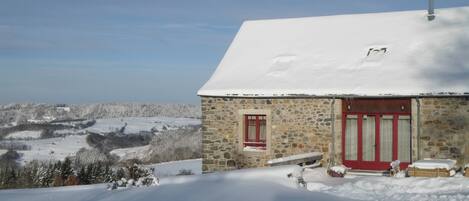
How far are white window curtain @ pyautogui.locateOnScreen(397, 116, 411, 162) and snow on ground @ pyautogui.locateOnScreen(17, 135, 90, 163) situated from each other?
42483mm

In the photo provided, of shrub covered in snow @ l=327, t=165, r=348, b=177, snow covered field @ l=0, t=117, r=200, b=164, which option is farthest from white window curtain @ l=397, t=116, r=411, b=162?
snow covered field @ l=0, t=117, r=200, b=164

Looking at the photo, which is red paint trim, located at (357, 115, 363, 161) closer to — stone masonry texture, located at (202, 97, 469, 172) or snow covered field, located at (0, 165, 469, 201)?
stone masonry texture, located at (202, 97, 469, 172)

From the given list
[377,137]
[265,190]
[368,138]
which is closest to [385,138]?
[377,137]

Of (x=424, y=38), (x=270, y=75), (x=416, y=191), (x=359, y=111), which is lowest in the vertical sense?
(x=416, y=191)

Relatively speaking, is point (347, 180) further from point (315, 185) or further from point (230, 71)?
point (230, 71)

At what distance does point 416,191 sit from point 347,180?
202 cm

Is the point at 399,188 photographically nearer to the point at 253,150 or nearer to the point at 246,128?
the point at 253,150

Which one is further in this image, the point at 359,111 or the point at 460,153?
the point at 359,111

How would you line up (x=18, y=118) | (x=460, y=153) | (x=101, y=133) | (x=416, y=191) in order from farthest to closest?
(x=18, y=118) < (x=101, y=133) < (x=460, y=153) < (x=416, y=191)

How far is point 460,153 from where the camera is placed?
14.6 metres

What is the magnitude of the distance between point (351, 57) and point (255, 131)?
11.6 ft

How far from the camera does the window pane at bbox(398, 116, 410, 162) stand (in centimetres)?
1552

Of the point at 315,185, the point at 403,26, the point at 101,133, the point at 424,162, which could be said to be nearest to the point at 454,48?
the point at 403,26

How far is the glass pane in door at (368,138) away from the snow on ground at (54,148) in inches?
1642
